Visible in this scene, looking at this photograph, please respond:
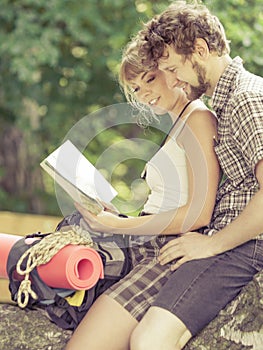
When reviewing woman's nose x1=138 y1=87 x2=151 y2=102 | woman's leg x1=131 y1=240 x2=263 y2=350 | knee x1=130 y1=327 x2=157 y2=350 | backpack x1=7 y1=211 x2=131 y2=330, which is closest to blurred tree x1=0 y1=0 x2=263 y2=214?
woman's nose x1=138 y1=87 x2=151 y2=102

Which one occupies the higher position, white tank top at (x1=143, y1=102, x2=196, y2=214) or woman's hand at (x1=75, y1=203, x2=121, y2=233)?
white tank top at (x1=143, y1=102, x2=196, y2=214)

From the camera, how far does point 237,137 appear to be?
8.36 feet

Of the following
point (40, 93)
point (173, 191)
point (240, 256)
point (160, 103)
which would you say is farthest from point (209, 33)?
point (40, 93)

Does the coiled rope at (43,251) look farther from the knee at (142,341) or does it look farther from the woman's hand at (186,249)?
the knee at (142,341)

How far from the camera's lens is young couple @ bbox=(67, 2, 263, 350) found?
248 centimetres

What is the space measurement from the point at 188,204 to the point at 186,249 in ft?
0.49

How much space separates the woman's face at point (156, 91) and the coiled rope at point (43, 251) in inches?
20.3

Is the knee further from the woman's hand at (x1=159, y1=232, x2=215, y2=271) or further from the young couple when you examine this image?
the woman's hand at (x1=159, y1=232, x2=215, y2=271)

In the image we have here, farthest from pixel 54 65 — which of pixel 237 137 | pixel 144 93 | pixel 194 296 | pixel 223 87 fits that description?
pixel 194 296

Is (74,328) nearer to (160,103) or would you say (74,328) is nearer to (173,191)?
(173,191)

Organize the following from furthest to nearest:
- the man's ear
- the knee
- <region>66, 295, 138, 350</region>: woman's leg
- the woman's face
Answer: the woman's face, the man's ear, <region>66, 295, 138, 350</region>: woman's leg, the knee

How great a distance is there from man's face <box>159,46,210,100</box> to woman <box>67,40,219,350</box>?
0.07m

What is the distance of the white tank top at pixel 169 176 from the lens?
2.71 meters

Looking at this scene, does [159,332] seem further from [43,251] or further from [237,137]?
[237,137]
